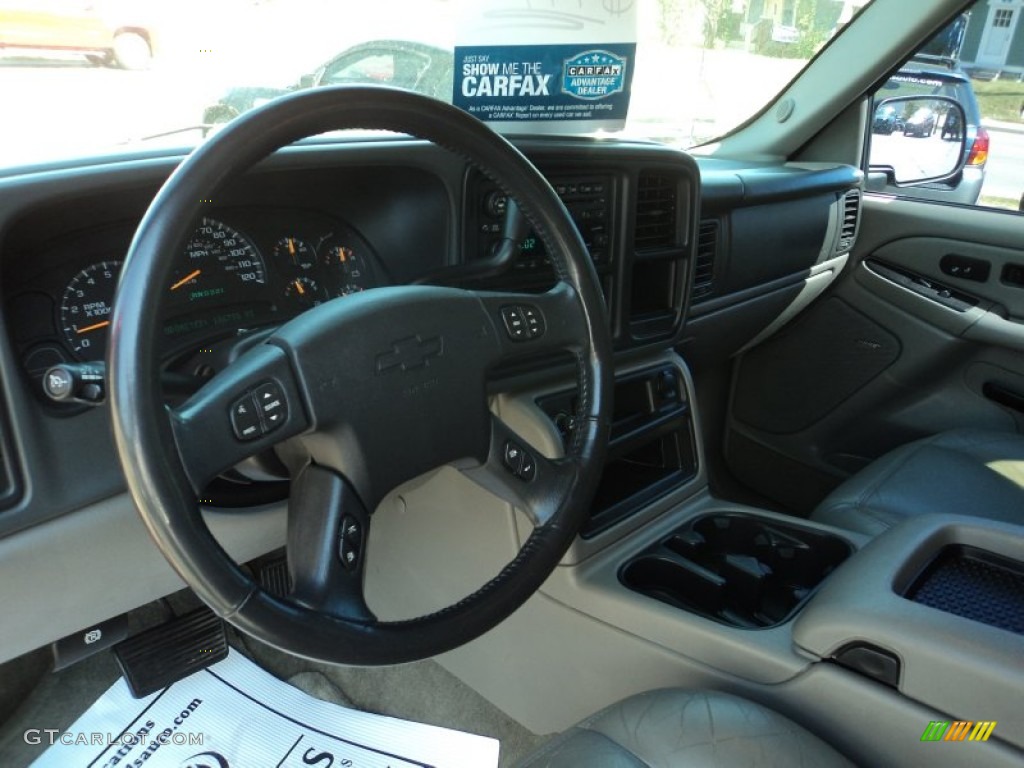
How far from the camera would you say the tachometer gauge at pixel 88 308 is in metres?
1.08

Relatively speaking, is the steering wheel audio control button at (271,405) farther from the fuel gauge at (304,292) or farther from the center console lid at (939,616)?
the center console lid at (939,616)

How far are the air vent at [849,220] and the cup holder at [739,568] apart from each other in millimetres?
1104

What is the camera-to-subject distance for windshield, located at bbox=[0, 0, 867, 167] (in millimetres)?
1086

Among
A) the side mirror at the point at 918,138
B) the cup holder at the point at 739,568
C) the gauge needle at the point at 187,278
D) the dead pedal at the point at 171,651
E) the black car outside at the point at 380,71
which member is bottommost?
the dead pedal at the point at 171,651

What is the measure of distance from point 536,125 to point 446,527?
710mm

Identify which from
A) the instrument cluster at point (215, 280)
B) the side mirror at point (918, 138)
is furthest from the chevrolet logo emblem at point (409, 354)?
the side mirror at point (918, 138)

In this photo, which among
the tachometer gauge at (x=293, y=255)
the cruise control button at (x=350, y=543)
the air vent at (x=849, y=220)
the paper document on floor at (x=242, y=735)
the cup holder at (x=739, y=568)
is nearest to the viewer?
the cruise control button at (x=350, y=543)

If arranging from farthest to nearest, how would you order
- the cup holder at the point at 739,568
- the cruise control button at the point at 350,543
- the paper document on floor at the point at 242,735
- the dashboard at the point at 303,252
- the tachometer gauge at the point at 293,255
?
the paper document on floor at the point at 242,735
the cup holder at the point at 739,568
the tachometer gauge at the point at 293,255
the dashboard at the point at 303,252
the cruise control button at the point at 350,543

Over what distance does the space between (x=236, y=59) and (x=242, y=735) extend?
3.96 feet

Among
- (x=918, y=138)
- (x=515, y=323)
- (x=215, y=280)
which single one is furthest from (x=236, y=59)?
(x=918, y=138)

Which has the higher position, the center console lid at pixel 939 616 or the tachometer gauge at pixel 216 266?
the tachometer gauge at pixel 216 266

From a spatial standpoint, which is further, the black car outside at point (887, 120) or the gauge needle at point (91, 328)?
the black car outside at point (887, 120)

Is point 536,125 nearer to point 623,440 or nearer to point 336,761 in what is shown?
point 623,440

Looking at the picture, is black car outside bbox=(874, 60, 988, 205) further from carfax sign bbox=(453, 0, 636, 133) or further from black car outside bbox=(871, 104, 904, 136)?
carfax sign bbox=(453, 0, 636, 133)
